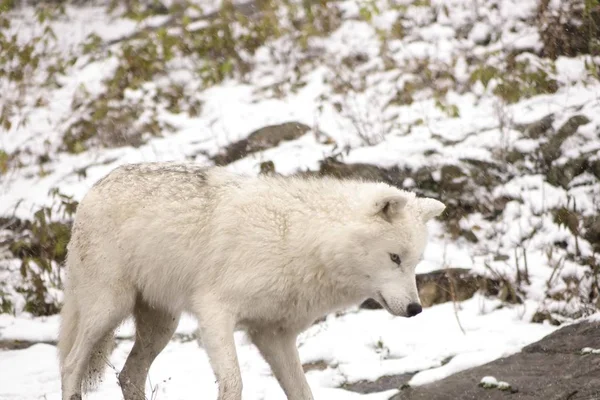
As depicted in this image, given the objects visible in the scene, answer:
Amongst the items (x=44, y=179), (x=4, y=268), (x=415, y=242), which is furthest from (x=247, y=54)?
(x=415, y=242)

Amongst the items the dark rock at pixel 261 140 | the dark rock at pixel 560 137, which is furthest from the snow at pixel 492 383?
the dark rock at pixel 261 140

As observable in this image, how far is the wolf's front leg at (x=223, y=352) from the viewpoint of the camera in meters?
4.48

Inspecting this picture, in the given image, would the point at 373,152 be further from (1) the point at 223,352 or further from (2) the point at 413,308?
(1) the point at 223,352

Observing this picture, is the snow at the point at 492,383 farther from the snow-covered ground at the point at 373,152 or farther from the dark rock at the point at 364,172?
the dark rock at the point at 364,172

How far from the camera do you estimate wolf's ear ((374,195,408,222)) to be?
14.9ft

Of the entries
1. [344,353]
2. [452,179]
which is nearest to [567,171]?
[452,179]

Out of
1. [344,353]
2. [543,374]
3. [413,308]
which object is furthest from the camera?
[344,353]

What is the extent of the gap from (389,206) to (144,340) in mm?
2098

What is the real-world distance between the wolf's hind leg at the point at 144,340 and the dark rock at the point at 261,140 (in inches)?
160

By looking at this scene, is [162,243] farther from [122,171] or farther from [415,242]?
[415,242]

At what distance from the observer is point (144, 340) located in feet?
17.8

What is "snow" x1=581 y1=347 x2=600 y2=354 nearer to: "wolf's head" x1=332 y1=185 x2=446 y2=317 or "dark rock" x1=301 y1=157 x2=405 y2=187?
"wolf's head" x1=332 y1=185 x2=446 y2=317

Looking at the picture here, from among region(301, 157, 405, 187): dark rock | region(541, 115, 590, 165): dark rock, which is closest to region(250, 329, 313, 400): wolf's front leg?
region(301, 157, 405, 187): dark rock

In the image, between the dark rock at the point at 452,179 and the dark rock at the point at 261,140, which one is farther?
the dark rock at the point at 261,140
